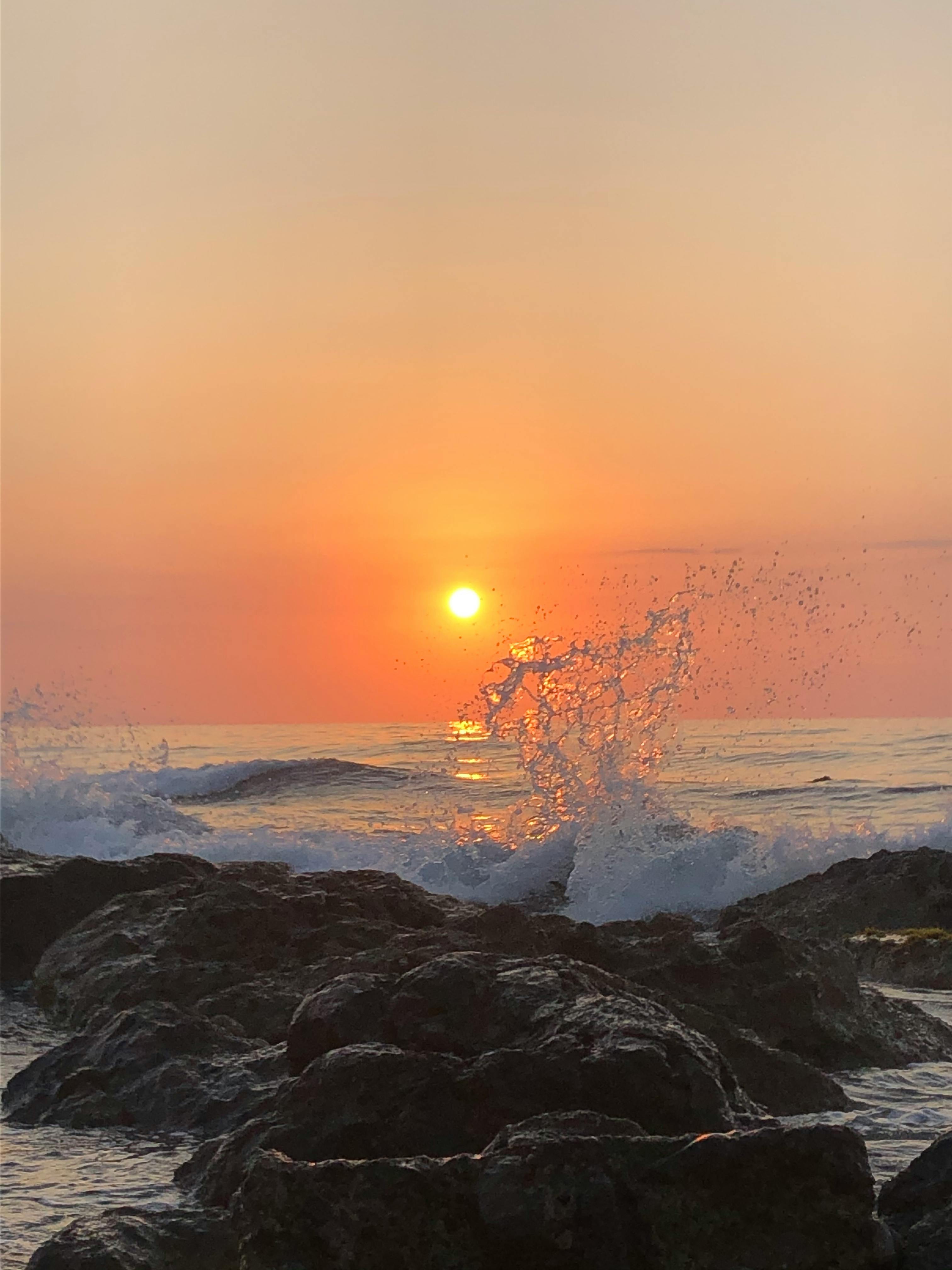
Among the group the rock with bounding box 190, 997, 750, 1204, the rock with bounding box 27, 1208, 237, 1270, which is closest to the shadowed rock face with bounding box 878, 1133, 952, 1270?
the rock with bounding box 190, 997, 750, 1204

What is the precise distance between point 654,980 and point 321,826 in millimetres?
24891

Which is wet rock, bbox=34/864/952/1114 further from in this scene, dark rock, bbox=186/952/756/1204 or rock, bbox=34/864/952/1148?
dark rock, bbox=186/952/756/1204

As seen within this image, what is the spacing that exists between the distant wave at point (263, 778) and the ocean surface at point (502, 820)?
0.10 meters

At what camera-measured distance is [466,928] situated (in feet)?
24.5

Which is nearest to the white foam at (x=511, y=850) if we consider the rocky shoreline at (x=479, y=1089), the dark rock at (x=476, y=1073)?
the rocky shoreline at (x=479, y=1089)

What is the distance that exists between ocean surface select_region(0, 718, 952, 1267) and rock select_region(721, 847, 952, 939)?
238cm

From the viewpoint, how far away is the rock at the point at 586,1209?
153 inches

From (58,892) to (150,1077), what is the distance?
425 centimetres

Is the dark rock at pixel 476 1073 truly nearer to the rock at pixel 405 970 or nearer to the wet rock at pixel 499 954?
the rock at pixel 405 970

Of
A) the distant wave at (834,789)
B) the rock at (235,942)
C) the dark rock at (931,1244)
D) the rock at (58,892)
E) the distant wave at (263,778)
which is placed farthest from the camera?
the distant wave at (263,778)

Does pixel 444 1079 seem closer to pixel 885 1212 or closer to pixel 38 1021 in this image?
pixel 885 1212

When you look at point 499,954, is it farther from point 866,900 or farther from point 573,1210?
point 866,900

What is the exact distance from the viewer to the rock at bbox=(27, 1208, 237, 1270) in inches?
158

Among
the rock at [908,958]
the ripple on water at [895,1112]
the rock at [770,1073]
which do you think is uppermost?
the rock at [770,1073]
